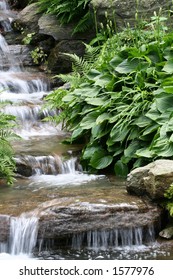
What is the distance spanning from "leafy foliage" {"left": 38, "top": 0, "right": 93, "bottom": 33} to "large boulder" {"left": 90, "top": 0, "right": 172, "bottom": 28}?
0.62 m

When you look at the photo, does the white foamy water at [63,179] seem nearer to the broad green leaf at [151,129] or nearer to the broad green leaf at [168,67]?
the broad green leaf at [151,129]

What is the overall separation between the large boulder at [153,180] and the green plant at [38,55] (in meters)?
6.57

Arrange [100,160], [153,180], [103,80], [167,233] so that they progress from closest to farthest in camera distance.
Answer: [167,233] → [153,180] → [100,160] → [103,80]

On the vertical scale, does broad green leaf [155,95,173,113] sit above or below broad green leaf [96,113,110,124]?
above

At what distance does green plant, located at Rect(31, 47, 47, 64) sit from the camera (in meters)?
11.4

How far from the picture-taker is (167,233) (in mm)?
4930

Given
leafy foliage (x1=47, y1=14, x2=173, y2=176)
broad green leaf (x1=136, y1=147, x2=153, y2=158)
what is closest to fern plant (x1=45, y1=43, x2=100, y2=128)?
leafy foliage (x1=47, y1=14, x2=173, y2=176)

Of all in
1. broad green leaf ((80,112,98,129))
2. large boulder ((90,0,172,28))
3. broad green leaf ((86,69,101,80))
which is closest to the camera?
broad green leaf ((80,112,98,129))

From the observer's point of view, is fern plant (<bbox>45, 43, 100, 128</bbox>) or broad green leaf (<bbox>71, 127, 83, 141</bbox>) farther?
fern plant (<bbox>45, 43, 100, 128</bbox>)

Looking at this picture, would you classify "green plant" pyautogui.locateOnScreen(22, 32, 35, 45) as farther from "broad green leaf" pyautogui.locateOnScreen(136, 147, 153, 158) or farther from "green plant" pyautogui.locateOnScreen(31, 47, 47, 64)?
"broad green leaf" pyautogui.locateOnScreen(136, 147, 153, 158)

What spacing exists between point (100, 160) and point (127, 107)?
28.9 inches

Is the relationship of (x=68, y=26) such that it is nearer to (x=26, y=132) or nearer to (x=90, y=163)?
(x=26, y=132)

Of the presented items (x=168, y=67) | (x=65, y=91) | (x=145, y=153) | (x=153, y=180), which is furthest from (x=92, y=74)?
(x=153, y=180)

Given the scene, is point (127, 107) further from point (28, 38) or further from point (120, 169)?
point (28, 38)
